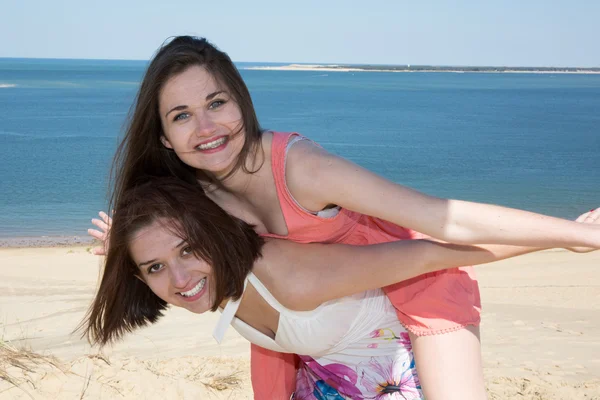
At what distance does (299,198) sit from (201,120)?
57 centimetres

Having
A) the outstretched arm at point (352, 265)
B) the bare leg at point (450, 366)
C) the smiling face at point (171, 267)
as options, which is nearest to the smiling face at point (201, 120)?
the smiling face at point (171, 267)

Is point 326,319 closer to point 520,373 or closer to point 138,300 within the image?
point 138,300

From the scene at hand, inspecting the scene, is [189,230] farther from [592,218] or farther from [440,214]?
[592,218]

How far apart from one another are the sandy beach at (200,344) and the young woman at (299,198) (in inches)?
74.3

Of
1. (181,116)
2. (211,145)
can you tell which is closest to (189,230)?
(211,145)

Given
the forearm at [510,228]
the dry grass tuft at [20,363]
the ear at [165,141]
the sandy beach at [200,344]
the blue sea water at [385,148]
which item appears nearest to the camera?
the forearm at [510,228]

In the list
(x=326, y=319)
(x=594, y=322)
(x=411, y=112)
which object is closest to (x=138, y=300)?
(x=326, y=319)

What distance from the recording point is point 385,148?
33.5 metres

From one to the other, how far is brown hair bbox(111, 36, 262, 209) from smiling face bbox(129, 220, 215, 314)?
40cm

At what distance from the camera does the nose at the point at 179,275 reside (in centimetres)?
275

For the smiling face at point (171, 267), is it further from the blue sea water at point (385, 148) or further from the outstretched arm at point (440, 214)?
the blue sea water at point (385, 148)

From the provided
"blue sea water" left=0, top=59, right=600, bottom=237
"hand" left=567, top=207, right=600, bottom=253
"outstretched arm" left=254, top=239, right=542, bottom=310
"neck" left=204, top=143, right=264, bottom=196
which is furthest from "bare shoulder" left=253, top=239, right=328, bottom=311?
"blue sea water" left=0, top=59, right=600, bottom=237

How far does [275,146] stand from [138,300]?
37.1 inches

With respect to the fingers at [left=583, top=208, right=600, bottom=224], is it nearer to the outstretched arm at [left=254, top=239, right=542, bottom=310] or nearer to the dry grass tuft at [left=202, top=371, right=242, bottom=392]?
the outstretched arm at [left=254, top=239, right=542, bottom=310]
